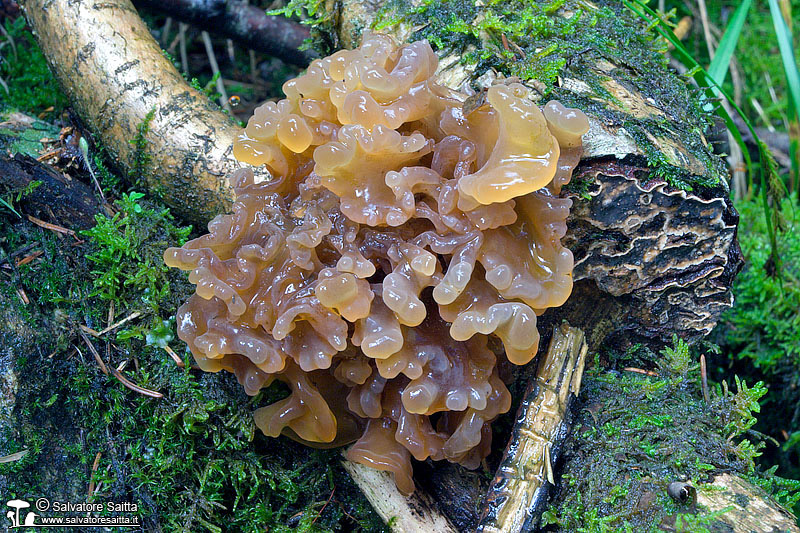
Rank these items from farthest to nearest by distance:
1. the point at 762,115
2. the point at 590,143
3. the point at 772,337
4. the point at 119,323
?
the point at 762,115 → the point at 772,337 → the point at 119,323 → the point at 590,143

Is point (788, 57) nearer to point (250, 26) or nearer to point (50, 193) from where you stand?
point (250, 26)

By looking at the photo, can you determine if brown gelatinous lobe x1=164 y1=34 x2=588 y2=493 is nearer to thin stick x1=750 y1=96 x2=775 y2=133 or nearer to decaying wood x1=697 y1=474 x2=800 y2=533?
decaying wood x1=697 y1=474 x2=800 y2=533

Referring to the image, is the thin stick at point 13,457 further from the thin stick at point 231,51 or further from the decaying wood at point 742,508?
the thin stick at point 231,51

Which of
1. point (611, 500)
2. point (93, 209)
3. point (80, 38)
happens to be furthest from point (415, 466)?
point (80, 38)

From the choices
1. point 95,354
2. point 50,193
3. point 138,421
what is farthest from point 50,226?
point 138,421

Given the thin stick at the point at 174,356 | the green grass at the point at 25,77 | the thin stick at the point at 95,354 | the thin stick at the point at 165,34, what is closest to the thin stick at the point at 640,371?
the thin stick at the point at 174,356

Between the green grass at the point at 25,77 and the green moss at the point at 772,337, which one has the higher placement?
the green grass at the point at 25,77
